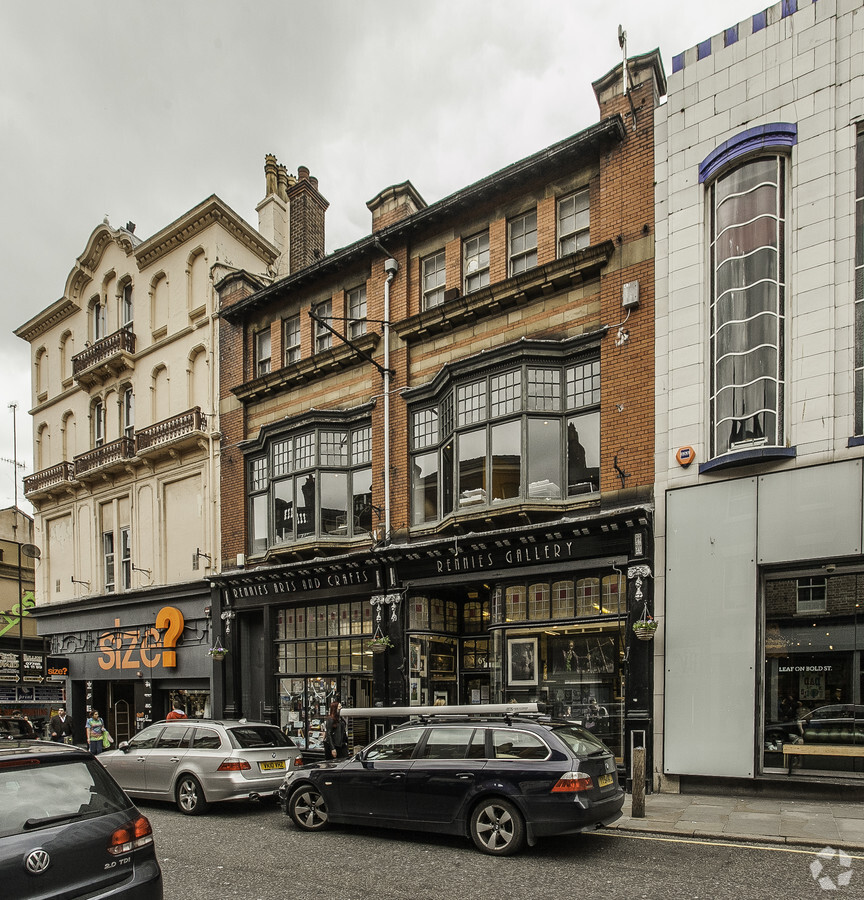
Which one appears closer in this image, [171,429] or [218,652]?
[218,652]

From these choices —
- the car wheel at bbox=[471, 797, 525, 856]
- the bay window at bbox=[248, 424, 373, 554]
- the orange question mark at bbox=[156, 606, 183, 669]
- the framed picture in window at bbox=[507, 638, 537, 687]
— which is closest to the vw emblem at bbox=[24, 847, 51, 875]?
the car wheel at bbox=[471, 797, 525, 856]

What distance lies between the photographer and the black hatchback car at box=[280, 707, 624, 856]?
25.3 ft

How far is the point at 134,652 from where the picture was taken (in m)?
21.7

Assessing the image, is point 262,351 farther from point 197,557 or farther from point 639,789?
point 639,789

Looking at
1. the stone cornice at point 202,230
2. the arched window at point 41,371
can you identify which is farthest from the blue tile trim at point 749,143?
the arched window at point 41,371

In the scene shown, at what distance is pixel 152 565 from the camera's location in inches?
865

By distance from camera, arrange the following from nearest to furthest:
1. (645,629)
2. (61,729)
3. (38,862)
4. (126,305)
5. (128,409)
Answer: (38,862), (645,629), (61,729), (128,409), (126,305)

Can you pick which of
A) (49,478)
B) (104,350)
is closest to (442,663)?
(104,350)

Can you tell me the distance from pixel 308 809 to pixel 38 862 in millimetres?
5576

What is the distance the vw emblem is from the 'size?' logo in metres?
6.55

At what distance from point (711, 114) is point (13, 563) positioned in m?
41.2

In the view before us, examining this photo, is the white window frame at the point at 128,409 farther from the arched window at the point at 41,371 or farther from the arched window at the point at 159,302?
the arched window at the point at 41,371

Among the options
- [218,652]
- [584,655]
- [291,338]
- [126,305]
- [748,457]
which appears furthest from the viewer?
[126,305]

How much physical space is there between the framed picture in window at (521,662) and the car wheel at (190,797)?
19.1 ft
